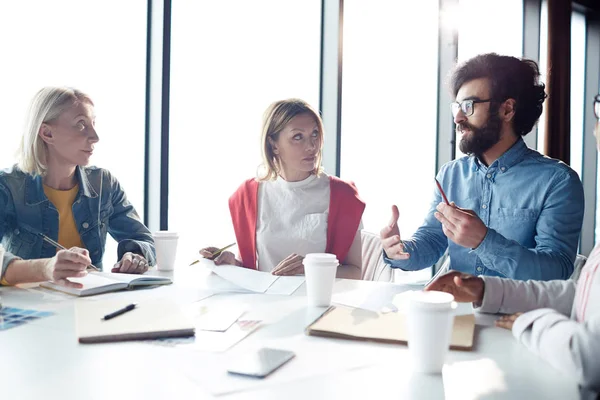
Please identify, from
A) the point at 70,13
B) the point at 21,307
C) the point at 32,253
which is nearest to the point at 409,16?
the point at 70,13

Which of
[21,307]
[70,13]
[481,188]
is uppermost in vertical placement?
[70,13]

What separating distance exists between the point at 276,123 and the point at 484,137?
0.82 meters

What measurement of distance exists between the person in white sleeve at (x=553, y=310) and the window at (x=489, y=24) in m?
2.51

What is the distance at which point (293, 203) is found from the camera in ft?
7.03

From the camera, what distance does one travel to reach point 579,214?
1639 millimetres

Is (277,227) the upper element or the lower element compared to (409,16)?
lower

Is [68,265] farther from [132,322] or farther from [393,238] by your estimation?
[393,238]

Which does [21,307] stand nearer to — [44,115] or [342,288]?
[342,288]

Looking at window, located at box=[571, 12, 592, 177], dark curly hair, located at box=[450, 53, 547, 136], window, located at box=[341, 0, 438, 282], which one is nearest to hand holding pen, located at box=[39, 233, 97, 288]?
dark curly hair, located at box=[450, 53, 547, 136]

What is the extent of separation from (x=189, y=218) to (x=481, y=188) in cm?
172

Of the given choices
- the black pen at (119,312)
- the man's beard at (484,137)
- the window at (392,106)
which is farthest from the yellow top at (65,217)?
the window at (392,106)

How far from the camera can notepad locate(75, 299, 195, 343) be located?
943 mm

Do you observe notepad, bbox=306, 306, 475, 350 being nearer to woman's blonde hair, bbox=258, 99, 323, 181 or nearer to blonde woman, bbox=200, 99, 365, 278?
blonde woman, bbox=200, 99, 365, 278

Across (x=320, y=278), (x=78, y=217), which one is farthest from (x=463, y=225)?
(x=78, y=217)
